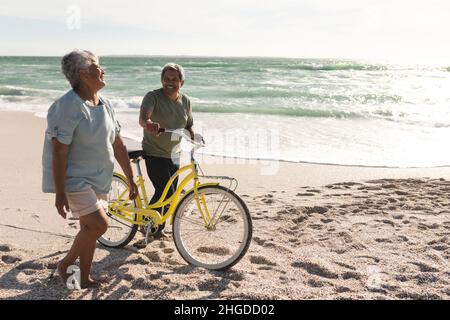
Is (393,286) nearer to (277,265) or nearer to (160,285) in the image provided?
(277,265)

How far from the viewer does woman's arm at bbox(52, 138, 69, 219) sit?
10.1ft

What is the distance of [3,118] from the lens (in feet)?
40.8

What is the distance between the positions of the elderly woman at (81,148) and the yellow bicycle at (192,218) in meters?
0.76

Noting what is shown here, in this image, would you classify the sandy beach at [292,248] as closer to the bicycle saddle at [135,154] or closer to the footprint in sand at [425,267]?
the footprint in sand at [425,267]

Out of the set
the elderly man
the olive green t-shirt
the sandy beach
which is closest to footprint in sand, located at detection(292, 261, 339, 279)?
the sandy beach

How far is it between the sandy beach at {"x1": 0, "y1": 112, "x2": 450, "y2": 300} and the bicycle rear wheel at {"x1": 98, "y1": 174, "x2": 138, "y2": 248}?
0.39 feet

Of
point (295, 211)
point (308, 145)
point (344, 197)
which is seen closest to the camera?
point (295, 211)

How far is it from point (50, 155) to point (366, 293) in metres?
2.30

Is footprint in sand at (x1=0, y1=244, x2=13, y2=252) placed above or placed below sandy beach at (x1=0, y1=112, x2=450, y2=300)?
below

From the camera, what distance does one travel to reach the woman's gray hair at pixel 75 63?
3117mm

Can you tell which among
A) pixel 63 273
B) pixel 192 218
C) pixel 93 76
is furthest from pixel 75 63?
pixel 192 218

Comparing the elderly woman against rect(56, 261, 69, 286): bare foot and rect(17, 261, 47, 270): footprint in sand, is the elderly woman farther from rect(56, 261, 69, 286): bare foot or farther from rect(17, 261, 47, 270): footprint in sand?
rect(17, 261, 47, 270): footprint in sand
